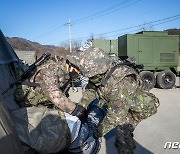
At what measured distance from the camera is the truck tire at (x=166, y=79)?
36.4 feet

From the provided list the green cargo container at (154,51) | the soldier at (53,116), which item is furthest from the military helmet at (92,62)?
the green cargo container at (154,51)

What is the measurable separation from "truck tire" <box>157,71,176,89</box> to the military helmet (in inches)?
328

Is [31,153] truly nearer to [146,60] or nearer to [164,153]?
[164,153]

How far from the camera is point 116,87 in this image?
310 cm

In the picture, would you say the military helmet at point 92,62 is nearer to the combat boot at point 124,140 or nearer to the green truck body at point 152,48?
the combat boot at point 124,140

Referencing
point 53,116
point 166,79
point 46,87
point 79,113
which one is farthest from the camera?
point 166,79

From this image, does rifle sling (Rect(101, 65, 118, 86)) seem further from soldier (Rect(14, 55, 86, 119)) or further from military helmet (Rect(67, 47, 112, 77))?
soldier (Rect(14, 55, 86, 119))

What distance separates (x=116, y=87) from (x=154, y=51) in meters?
8.78

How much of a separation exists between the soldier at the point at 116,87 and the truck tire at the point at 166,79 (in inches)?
315

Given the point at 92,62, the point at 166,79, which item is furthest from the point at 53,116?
the point at 166,79

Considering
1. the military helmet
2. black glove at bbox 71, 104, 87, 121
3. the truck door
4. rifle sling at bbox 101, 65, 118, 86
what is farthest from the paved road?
the truck door

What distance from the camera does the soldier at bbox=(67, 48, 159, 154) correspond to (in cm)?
312

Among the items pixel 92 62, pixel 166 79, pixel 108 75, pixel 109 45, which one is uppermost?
pixel 109 45

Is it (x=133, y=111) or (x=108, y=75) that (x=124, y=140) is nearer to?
(x=133, y=111)
